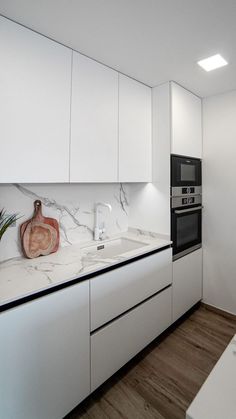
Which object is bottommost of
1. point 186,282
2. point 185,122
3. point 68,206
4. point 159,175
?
point 186,282

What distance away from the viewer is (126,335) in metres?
1.76

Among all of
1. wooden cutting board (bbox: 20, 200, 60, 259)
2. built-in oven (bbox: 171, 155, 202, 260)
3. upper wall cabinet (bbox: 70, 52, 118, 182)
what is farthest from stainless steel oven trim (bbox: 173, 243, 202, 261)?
wooden cutting board (bbox: 20, 200, 60, 259)

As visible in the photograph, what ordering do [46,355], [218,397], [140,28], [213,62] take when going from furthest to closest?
1. [213,62]
2. [140,28]
3. [46,355]
4. [218,397]

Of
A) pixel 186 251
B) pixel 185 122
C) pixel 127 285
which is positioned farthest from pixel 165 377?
pixel 185 122

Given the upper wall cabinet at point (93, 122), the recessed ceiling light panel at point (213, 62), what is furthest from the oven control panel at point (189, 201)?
the recessed ceiling light panel at point (213, 62)

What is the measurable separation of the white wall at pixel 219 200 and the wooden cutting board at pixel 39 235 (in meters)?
1.72

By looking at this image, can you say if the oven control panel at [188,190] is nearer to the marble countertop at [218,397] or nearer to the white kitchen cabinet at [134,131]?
the white kitchen cabinet at [134,131]

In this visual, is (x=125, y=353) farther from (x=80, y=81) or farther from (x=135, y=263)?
(x=80, y=81)

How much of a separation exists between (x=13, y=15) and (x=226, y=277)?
9.30 ft

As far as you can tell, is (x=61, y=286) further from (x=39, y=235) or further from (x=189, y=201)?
(x=189, y=201)

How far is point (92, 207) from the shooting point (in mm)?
2254

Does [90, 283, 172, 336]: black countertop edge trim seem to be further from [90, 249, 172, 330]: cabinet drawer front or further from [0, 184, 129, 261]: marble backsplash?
[0, 184, 129, 261]: marble backsplash

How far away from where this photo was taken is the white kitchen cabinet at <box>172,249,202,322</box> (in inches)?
91.6

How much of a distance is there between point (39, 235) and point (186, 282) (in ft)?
5.18
